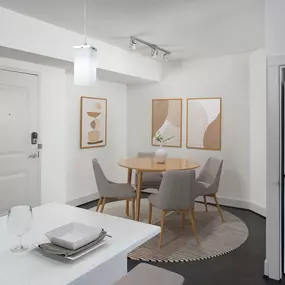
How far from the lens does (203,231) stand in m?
3.86

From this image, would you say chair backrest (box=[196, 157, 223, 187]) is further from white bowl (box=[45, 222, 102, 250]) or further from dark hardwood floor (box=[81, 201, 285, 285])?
white bowl (box=[45, 222, 102, 250])

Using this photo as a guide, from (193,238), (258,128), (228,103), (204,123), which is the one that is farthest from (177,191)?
(228,103)

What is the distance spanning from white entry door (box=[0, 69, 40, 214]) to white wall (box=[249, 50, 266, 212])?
323 centimetres

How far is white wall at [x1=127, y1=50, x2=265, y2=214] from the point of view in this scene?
15.9ft

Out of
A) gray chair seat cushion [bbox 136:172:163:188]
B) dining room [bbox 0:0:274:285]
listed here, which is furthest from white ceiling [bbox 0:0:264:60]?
gray chair seat cushion [bbox 136:172:163:188]

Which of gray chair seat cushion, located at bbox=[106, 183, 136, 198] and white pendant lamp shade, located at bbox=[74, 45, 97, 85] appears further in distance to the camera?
gray chair seat cushion, located at bbox=[106, 183, 136, 198]

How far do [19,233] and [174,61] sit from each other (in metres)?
4.80

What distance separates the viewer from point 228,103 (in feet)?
16.5

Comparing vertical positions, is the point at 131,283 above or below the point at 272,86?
below

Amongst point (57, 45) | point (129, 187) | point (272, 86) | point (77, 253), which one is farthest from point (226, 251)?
point (57, 45)

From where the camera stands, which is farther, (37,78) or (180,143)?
(180,143)

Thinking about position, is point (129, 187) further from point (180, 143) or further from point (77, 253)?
point (77, 253)

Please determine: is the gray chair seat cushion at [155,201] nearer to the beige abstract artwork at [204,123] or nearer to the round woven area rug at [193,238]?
the round woven area rug at [193,238]

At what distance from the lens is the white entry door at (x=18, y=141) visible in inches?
147
